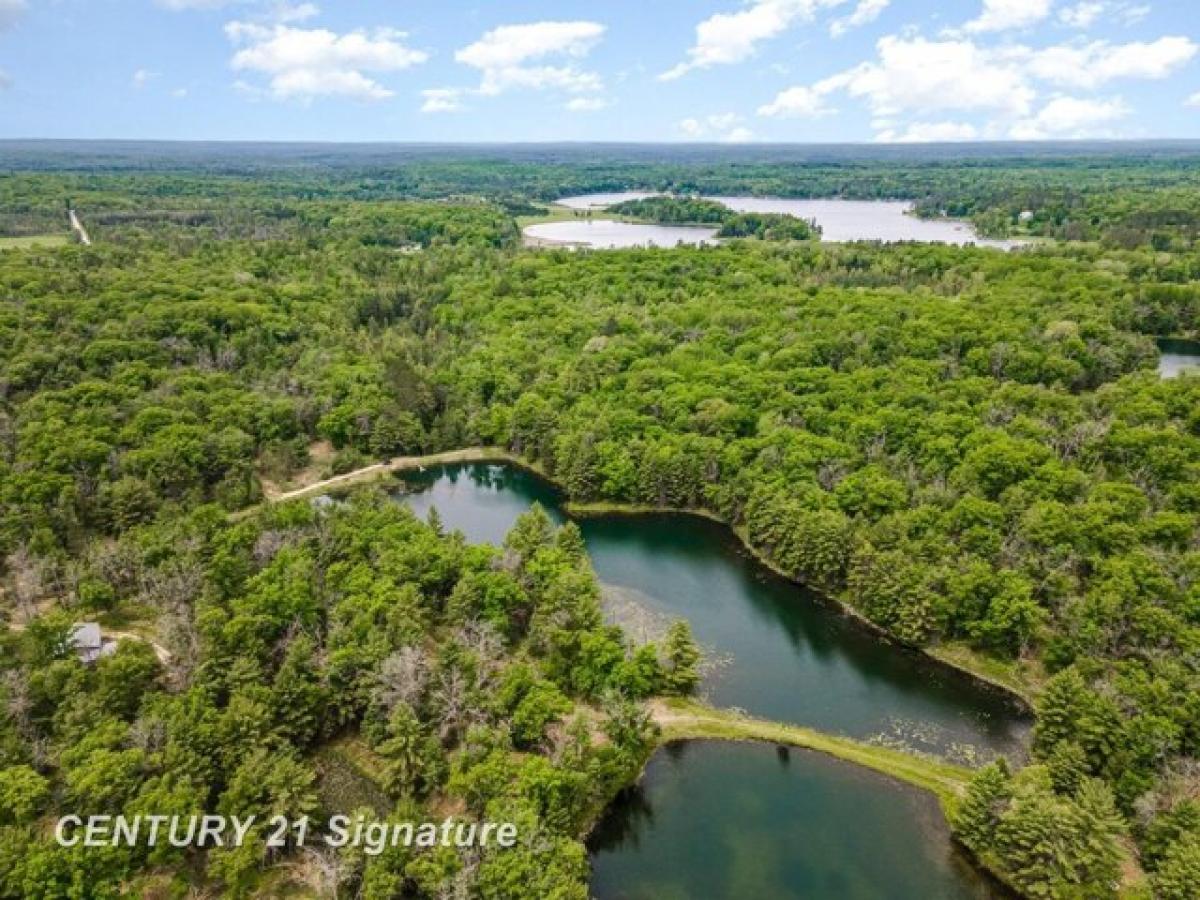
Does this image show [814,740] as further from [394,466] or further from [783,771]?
[394,466]

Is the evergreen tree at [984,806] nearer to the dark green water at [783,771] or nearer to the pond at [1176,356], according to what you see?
the dark green water at [783,771]

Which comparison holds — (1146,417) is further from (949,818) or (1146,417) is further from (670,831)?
(670,831)

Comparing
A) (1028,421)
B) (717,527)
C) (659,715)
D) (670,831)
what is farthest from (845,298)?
(670,831)

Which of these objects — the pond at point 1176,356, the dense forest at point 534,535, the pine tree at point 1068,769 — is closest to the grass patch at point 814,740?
the dense forest at point 534,535

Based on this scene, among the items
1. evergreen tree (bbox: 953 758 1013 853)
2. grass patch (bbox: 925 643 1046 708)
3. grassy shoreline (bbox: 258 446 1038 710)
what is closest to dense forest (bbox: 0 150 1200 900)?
evergreen tree (bbox: 953 758 1013 853)

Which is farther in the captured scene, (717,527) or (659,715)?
(717,527)
